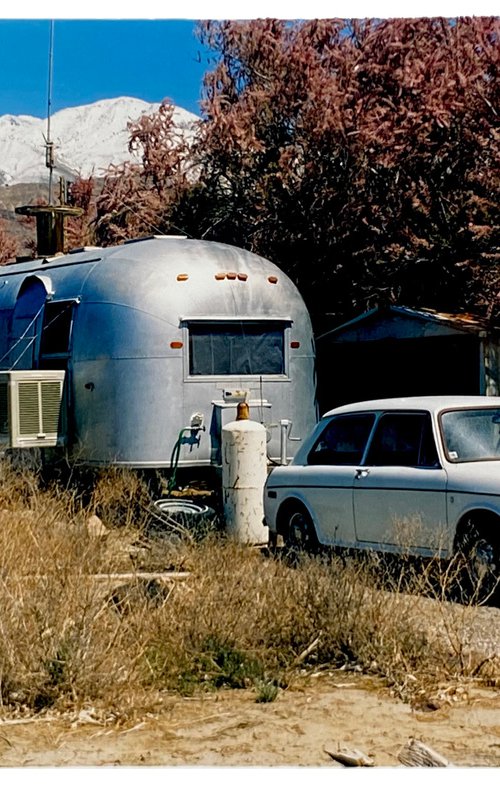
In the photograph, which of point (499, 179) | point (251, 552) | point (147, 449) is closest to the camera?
point (251, 552)

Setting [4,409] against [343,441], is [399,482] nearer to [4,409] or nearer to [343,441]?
[343,441]

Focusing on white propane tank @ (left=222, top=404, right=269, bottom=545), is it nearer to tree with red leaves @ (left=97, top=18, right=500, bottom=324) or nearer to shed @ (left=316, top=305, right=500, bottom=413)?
shed @ (left=316, top=305, right=500, bottom=413)

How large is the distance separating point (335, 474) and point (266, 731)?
4104mm

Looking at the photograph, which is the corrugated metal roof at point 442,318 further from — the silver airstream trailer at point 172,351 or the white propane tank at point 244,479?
the white propane tank at point 244,479

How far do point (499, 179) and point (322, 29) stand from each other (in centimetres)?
474

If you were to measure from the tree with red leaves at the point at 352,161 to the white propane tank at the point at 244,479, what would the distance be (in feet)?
15.1

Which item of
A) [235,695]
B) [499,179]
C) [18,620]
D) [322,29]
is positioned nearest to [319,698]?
[235,695]

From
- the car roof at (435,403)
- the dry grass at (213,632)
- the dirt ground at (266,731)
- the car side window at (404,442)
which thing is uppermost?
the car roof at (435,403)

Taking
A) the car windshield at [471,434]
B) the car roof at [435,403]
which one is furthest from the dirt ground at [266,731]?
the car roof at [435,403]

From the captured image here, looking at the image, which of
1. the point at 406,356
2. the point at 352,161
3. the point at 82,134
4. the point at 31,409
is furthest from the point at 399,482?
the point at 82,134

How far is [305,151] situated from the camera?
18.4m

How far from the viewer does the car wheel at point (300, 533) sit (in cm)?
1032

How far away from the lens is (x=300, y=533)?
10570 millimetres

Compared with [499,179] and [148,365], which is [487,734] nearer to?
[148,365]
